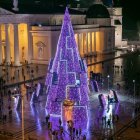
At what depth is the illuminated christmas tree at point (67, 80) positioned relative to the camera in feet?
95.7

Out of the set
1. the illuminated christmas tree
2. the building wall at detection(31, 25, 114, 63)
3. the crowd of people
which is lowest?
the crowd of people

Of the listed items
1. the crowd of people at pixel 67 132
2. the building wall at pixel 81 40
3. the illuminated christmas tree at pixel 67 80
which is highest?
the building wall at pixel 81 40

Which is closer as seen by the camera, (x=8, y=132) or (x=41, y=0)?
(x=8, y=132)

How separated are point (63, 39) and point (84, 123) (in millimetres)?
6612

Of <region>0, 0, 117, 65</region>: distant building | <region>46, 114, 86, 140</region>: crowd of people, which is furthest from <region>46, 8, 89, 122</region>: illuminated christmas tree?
<region>0, 0, 117, 65</region>: distant building

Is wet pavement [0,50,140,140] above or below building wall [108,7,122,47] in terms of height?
below

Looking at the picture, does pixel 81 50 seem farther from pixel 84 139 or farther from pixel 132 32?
pixel 84 139

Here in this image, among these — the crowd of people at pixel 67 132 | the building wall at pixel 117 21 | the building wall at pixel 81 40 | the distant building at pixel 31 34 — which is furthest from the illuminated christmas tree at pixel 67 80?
the building wall at pixel 117 21

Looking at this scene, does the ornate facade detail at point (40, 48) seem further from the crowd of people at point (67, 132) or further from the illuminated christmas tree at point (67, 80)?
the crowd of people at point (67, 132)

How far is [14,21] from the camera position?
61.4 metres

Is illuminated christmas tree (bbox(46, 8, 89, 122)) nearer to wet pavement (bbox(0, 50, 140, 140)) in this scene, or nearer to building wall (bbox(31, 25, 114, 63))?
wet pavement (bbox(0, 50, 140, 140))

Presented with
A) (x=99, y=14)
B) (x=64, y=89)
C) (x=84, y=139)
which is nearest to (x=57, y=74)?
(x=64, y=89)

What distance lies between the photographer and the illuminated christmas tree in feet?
95.7

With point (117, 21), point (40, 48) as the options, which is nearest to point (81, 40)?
point (40, 48)
